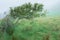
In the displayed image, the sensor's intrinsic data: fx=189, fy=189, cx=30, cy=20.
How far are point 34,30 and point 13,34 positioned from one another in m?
0.50

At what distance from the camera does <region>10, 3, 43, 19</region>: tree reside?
15.0 feet

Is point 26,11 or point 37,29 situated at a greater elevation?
point 26,11

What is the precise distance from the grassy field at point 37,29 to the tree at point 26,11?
5.3 inches

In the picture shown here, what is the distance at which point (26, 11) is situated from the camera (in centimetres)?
458

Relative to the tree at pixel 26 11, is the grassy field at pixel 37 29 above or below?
below

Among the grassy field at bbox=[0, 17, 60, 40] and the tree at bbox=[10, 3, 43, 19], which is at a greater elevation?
the tree at bbox=[10, 3, 43, 19]

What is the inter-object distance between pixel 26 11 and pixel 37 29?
1.73 feet

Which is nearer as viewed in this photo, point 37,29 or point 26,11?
point 37,29

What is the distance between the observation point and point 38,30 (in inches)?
173

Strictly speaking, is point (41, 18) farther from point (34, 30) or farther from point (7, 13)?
point (7, 13)

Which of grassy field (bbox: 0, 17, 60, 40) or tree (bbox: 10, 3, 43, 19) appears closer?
grassy field (bbox: 0, 17, 60, 40)

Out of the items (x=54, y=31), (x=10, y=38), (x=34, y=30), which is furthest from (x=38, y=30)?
(x=10, y=38)

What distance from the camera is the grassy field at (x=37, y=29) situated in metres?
4.22

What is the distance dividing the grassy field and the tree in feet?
0.44
